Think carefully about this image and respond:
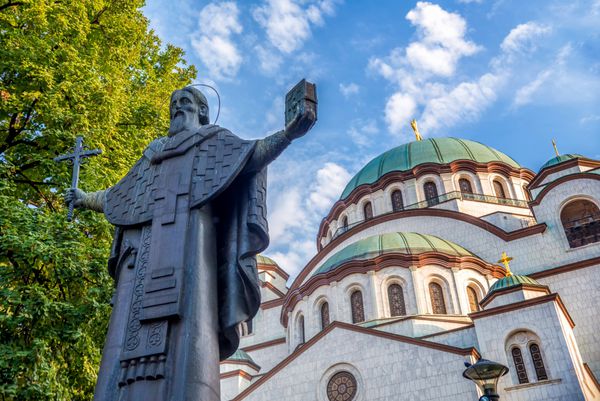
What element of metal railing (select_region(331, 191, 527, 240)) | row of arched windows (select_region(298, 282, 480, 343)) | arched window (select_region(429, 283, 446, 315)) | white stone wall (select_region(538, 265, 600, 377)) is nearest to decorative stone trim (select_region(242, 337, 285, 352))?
row of arched windows (select_region(298, 282, 480, 343))

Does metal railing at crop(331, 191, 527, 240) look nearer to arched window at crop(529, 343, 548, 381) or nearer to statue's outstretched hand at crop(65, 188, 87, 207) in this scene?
arched window at crop(529, 343, 548, 381)

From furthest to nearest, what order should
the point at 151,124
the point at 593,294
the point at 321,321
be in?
the point at 321,321 < the point at 593,294 < the point at 151,124

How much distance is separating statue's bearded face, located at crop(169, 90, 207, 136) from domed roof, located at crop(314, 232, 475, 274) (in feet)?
53.0

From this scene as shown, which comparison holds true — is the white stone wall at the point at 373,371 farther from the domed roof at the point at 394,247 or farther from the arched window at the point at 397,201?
the arched window at the point at 397,201

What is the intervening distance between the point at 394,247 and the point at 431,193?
733 centimetres

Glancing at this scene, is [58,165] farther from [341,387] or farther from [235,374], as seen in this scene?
[235,374]

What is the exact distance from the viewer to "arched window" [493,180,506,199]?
86.2ft

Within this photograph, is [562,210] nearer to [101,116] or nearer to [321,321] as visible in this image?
[321,321]

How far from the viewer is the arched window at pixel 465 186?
2606 cm

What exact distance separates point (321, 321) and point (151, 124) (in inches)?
499

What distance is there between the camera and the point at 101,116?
28.0ft

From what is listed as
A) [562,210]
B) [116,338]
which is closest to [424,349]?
[562,210]

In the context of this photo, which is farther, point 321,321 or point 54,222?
point 321,321

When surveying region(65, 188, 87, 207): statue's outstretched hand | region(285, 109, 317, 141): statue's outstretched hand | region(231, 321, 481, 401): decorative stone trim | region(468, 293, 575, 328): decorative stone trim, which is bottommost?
region(285, 109, 317, 141): statue's outstretched hand
